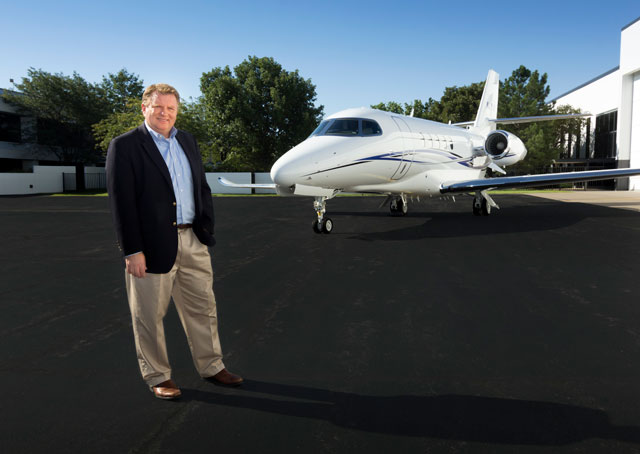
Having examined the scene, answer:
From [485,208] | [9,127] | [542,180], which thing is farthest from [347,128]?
[9,127]

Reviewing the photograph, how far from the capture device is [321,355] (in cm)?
368

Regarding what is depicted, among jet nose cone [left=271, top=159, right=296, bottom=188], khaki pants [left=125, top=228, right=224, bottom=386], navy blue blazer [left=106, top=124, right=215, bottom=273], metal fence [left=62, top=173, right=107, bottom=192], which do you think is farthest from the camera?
metal fence [left=62, top=173, right=107, bottom=192]

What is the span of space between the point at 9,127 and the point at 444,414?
5346 centimetres

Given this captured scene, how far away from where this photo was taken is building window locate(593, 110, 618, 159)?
42.2 meters

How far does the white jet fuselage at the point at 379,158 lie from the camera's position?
9664mm

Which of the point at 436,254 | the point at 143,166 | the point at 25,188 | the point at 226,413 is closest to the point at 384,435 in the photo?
the point at 226,413

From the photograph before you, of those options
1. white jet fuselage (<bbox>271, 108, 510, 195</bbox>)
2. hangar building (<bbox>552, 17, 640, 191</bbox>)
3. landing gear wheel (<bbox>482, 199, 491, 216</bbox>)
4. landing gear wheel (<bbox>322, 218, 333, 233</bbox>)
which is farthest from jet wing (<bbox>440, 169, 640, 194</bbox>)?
hangar building (<bbox>552, 17, 640, 191</bbox>)

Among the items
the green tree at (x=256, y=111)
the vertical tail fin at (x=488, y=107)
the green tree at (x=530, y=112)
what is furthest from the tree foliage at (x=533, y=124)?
the vertical tail fin at (x=488, y=107)

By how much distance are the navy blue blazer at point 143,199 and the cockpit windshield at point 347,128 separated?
7840mm

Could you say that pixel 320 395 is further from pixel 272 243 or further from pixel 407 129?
pixel 407 129

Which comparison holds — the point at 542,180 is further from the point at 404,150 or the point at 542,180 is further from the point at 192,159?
the point at 192,159

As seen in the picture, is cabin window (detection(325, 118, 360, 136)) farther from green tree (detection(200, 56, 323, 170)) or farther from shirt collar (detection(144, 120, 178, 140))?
green tree (detection(200, 56, 323, 170))

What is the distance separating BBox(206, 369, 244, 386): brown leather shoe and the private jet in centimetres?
657

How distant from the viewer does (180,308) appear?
326 centimetres
